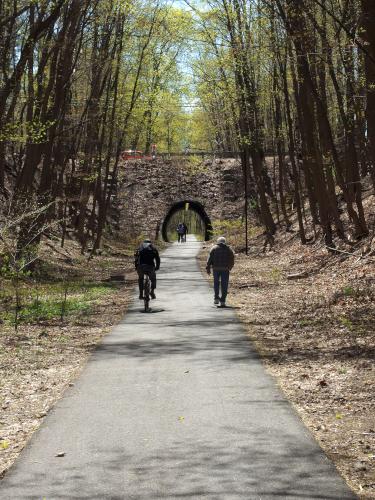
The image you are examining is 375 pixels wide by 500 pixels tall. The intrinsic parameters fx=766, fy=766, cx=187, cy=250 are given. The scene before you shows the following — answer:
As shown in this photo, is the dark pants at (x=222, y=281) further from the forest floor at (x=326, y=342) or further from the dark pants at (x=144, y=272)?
the dark pants at (x=144, y=272)

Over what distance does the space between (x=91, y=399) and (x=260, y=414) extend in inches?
76.8

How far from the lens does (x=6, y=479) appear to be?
5512mm

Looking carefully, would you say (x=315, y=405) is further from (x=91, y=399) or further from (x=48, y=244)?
(x=48, y=244)

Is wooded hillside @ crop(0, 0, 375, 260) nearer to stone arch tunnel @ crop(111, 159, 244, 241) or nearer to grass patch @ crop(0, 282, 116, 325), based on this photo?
grass patch @ crop(0, 282, 116, 325)

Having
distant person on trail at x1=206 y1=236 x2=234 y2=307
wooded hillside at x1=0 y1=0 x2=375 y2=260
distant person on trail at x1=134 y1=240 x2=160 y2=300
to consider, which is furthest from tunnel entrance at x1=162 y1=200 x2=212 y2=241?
distant person on trail at x1=134 y1=240 x2=160 y2=300

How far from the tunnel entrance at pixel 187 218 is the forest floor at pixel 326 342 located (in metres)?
34.5

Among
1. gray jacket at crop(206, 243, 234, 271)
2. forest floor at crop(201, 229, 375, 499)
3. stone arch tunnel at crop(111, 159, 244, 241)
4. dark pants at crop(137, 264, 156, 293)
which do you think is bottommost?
forest floor at crop(201, 229, 375, 499)

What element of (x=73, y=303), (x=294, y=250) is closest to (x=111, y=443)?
(x=73, y=303)

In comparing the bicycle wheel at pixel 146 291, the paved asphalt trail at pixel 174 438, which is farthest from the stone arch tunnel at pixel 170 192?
the paved asphalt trail at pixel 174 438

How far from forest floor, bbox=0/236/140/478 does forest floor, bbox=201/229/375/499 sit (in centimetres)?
268

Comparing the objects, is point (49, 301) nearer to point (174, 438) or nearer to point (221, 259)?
point (221, 259)

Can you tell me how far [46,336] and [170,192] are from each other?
47215 mm

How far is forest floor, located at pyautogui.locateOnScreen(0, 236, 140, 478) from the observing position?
7.92m

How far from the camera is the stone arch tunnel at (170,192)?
5788 centimetres
